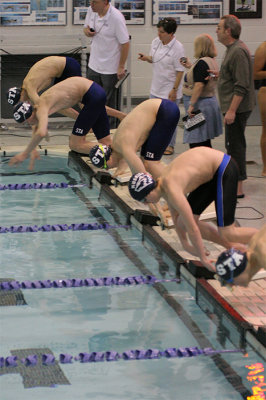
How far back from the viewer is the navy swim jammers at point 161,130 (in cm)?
607

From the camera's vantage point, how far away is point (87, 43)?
445 inches

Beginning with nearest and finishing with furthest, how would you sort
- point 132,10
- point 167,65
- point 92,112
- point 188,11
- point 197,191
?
point 197,191, point 92,112, point 167,65, point 132,10, point 188,11

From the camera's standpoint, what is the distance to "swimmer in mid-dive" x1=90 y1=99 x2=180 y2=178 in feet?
18.8

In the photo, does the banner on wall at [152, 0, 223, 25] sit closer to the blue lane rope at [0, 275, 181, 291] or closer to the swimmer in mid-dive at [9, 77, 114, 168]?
the swimmer in mid-dive at [9, 77, 114, 168]

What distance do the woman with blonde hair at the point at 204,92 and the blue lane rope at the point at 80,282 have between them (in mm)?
2119

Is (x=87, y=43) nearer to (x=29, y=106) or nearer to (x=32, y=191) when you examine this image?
(x=32, y=191)

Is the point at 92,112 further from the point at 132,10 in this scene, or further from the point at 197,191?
the point at 132,10

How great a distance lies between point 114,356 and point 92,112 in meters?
3.68

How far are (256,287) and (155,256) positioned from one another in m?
0.95

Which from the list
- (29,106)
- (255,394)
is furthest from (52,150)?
(255,394)

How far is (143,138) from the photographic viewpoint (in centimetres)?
609

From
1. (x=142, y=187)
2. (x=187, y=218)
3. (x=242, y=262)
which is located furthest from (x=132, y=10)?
(x=242, y=262)

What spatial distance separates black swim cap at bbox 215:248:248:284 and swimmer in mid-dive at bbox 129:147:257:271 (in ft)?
2.50

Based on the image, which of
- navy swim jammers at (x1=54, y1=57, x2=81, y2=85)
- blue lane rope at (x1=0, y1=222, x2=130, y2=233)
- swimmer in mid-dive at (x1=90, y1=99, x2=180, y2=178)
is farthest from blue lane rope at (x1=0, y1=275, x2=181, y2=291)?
navy swim jammers at (x1=54, y1=57, x2=81, y2=85)
